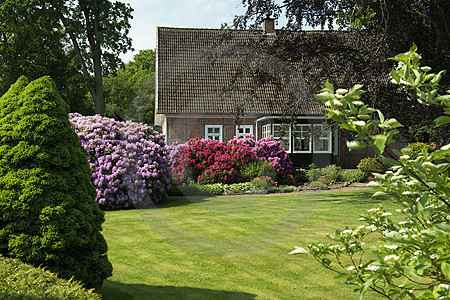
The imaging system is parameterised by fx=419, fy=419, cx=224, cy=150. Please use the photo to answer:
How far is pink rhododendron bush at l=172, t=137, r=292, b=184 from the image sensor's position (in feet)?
51.0

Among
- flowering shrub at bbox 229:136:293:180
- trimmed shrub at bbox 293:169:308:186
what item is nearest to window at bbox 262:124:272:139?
trimmed shrub at bbox 293:169:308:186

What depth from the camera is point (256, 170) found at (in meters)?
15.9

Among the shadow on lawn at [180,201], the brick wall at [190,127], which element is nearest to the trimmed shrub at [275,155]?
the shadow on lawn at [180,201]

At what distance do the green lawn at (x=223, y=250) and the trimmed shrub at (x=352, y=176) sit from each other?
5.24 m

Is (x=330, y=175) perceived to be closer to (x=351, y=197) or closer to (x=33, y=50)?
(x=351, y=197)

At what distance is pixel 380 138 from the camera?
1.72 m

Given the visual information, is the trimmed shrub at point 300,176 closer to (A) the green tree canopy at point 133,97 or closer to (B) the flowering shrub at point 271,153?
(B) the flowering shrub at point 271,153

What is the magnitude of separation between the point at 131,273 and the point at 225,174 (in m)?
10.1

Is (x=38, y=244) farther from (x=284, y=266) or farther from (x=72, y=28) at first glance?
(x=72, y=28)

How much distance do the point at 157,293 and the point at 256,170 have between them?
11.3m

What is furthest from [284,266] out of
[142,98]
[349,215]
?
[142,98]

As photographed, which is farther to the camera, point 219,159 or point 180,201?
point 219,159

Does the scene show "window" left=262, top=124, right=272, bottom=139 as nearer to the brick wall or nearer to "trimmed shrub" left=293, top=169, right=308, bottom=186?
the brick wall

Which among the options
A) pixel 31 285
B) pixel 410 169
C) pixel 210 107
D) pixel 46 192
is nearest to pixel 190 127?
pixel 210 107
